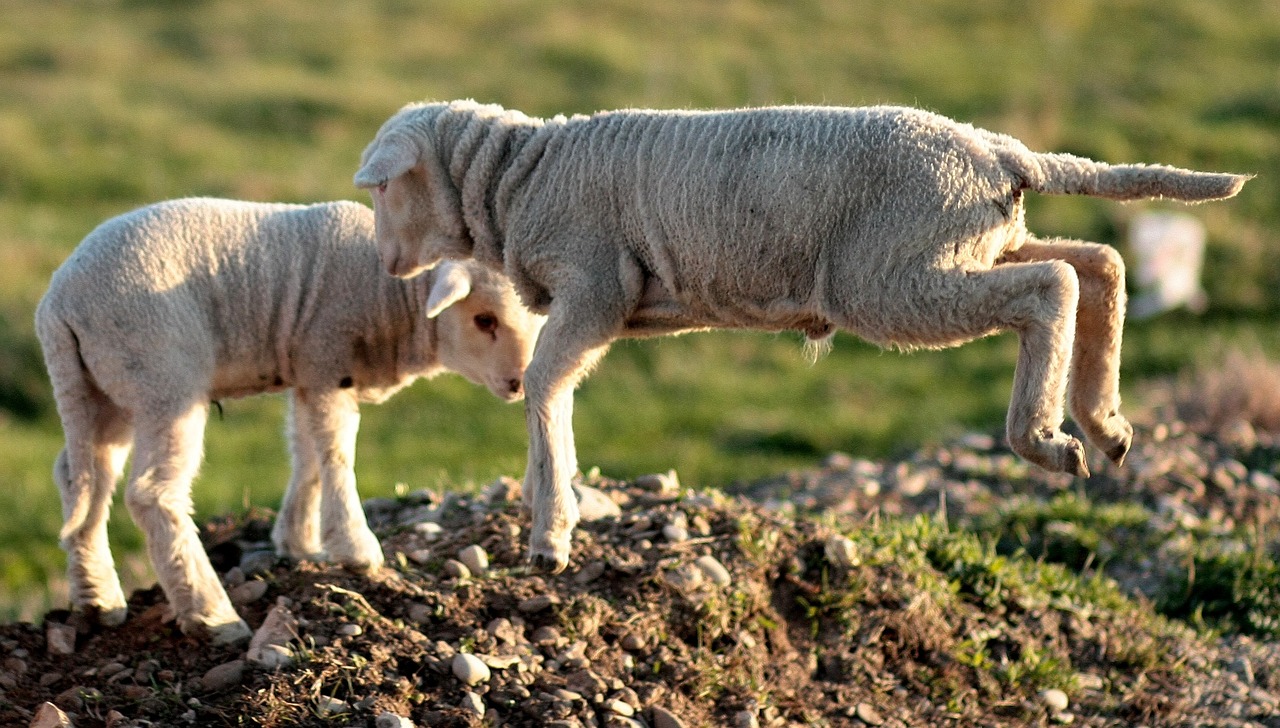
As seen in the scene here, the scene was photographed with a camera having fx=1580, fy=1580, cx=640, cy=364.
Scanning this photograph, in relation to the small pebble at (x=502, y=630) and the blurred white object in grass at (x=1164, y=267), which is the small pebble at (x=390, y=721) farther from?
the blurred white object in grass at (x=1164, y=267)

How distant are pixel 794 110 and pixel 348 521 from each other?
2639 millimetres

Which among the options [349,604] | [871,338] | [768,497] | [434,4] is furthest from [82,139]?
[871,338]

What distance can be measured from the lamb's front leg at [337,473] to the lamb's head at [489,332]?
536mm

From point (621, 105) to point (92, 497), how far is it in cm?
1508

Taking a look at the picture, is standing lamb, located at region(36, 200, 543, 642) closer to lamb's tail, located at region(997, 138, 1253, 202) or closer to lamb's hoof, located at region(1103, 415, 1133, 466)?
lamb's tail, located at region(997, 138, 1253, 202)

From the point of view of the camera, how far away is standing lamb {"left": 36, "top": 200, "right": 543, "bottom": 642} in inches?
255

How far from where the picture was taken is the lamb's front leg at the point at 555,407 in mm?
5688

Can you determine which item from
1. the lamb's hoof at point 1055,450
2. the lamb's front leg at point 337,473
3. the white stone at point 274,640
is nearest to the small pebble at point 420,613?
the lamb's front leg at point 337,473

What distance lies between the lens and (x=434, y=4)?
27.2 metres

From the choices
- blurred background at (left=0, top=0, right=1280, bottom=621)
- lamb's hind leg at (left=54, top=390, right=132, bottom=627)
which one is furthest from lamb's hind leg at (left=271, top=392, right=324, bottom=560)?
blurred background at (left=0, top=0, right=1280, bottom=621)

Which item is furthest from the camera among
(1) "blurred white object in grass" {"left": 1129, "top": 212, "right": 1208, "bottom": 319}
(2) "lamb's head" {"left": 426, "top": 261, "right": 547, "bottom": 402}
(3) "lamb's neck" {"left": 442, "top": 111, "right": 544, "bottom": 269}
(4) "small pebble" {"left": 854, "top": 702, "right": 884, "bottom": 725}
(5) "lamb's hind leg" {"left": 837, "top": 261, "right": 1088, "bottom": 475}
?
(1) "blurred white object in grass" {"left": 1129, "top": 212, "right": 1208, "bottom": 319}

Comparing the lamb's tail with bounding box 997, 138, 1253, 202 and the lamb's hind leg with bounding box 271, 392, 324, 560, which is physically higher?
the lamb's tail with bounding box 997, 138, 1253, 202

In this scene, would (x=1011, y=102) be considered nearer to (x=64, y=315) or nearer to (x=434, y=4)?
(x=434, y=4)

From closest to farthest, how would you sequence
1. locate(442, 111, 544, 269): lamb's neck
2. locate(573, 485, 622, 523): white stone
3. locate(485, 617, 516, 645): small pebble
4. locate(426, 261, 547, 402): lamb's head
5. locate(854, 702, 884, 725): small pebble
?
locate(442, 111, 544, 269): lamb's neck
locate(485, 617, 516, 645): small pebble
locate(854, 702, 884, 725): small pebble
locate(426, 261, 547, 402): lamb's head
locate(573, 485, 622, 523): white stone
